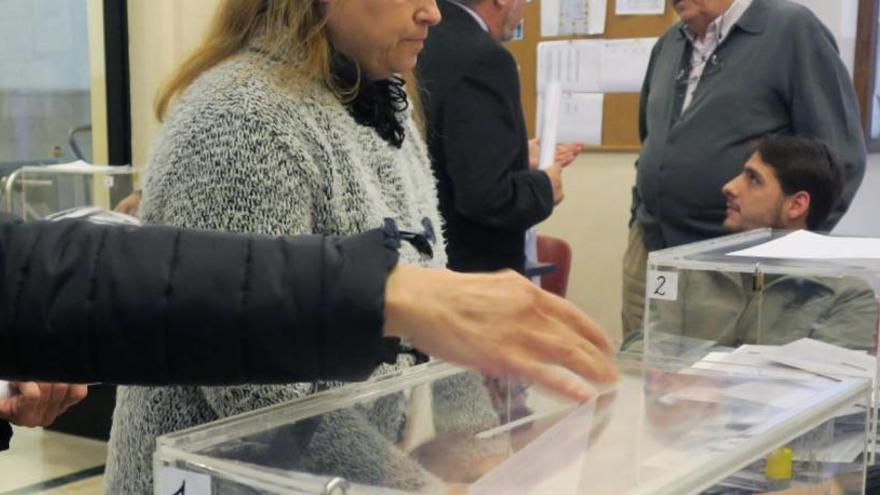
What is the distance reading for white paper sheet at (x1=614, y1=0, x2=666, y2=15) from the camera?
14.3ft

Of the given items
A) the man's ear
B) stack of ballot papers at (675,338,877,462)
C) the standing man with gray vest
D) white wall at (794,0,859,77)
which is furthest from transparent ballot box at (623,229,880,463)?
white wall at (794,0,859,77)

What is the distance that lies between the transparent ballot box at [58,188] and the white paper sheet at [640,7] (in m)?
2.02

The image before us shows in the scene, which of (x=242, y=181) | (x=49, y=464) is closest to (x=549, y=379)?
(x=242, y=181)

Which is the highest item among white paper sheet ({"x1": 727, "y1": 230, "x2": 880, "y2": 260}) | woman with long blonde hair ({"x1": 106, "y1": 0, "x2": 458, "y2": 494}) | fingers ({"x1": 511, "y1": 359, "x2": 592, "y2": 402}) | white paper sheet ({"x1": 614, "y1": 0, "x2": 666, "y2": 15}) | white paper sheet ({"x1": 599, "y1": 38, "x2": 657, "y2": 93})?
white paper sheet ({"x1": 614, "y1": 0, "x2": 666, "y2": 15})

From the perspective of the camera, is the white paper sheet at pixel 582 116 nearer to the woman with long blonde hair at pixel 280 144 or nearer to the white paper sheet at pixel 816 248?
the white paper sheet at pixel 816 248

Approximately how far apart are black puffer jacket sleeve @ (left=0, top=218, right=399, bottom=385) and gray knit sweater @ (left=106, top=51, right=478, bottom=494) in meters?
0.34

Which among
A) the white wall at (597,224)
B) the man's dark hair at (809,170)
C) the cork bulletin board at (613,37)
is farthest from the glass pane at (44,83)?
the man's dark hair at (809,170)

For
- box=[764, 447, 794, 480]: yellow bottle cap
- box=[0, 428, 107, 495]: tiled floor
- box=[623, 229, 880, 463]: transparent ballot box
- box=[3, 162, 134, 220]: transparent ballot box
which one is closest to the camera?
box=[764, 447, 794, 480]: yellow bottle cap

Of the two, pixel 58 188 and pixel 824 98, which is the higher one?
pixel 824 98

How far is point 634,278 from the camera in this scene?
11.3ft

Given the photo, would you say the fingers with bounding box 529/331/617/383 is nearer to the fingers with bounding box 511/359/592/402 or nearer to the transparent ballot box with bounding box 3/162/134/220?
the fingers with bounding box 511/359/592/402

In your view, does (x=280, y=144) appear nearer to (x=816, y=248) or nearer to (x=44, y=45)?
(x=816, y=248)

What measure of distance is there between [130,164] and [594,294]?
213 cm

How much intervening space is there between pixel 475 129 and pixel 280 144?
126cm
